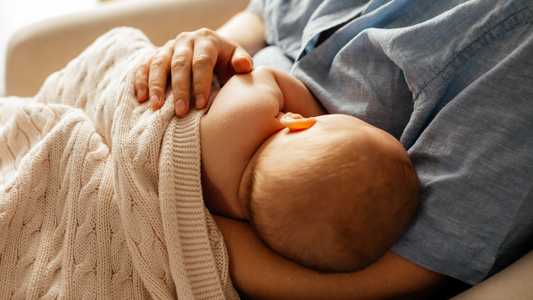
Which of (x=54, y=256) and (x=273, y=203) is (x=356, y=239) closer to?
(x=273, y=203)

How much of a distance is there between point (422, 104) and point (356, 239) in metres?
0.32

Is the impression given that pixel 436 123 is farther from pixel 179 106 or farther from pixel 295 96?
pixel 179 106

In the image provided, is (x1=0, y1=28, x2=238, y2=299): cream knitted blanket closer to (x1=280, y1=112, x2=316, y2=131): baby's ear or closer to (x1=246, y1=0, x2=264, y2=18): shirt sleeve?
(x1=280, y1=112, x2=316, y2=131): baby's ear

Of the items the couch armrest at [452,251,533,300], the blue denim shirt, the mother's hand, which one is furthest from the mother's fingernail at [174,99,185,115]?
the couch armrest at [452,251,533,300]

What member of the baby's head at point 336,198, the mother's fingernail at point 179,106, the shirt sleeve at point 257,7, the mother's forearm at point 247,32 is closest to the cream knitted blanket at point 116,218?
the mother's fingernail at point 179,106

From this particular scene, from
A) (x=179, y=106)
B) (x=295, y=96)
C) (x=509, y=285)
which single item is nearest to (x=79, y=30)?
(x=179, y=106)

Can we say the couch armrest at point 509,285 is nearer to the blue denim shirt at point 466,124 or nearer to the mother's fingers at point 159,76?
the blue denim shirt at point 466,124

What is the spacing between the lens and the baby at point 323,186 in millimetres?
632

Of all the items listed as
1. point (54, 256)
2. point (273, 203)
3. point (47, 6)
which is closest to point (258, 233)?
point (273, 203)

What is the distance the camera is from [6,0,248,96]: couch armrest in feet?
4.75

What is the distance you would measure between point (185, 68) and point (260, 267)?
20.4 inches

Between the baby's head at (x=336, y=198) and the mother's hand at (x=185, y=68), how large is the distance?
0.91 ft

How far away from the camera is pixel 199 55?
87cm

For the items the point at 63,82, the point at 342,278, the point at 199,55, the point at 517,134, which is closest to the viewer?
the point at 517,134
